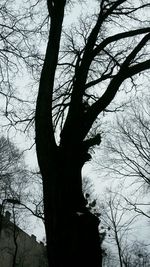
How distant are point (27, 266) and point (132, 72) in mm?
43568

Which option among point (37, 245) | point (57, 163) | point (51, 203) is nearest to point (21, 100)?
point (57, 163)

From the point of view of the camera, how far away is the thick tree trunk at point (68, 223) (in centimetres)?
379

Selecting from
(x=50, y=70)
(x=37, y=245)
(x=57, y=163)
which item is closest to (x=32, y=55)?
(x=50, y=70)

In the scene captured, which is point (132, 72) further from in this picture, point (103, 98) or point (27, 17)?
point (27, 17)

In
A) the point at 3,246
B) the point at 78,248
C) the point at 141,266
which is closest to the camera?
the point at 78,248

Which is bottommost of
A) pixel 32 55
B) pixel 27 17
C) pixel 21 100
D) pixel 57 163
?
pixel 57 163

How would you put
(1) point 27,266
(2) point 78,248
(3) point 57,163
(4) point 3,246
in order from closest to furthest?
(2) point 78,248 < (3) point 57,163 < (4) point 3,246 < (1) point 27,266

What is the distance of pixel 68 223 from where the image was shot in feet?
13.2

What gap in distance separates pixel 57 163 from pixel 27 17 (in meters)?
4.93

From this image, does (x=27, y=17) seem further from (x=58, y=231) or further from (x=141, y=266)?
(x=141, y=266)

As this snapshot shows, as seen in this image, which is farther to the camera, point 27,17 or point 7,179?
point 7,179

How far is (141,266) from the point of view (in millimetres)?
47250

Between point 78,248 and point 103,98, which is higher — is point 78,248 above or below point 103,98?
below

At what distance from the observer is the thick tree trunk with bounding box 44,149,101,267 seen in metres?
3.79
